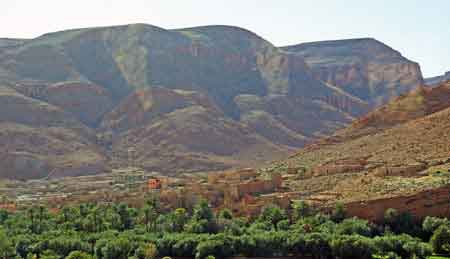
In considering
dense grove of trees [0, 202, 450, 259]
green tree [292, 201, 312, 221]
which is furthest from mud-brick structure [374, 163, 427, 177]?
green tree [292, 201, 312, 221]

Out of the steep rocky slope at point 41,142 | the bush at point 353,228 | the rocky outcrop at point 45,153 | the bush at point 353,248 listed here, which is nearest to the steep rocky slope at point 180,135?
the steep rocky slope at point 41,142

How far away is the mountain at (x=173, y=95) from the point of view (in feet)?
379

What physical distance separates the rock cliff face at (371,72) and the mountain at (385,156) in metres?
93.7

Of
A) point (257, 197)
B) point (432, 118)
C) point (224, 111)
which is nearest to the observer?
point (257, 197)

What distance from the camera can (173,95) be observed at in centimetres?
13112

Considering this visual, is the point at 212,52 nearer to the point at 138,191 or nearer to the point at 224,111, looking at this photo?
the point at 224,111

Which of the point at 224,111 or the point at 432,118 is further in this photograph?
the point at 224,111

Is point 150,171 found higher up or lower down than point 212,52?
lower down

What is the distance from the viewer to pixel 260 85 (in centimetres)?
15775

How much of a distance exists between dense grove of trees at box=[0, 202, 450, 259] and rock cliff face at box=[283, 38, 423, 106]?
124 meters

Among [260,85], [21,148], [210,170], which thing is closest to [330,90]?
[260,85]

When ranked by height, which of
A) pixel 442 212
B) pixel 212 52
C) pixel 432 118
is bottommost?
pixel 442 212

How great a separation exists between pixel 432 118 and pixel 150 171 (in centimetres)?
4830

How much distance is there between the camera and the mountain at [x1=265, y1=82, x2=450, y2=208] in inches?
2035
